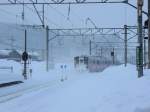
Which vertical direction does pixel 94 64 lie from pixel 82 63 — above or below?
below

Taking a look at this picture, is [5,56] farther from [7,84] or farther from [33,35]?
[7,84]

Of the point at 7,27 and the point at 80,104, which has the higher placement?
the point at 7,27

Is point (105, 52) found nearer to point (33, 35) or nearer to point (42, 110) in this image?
point (33, 35)

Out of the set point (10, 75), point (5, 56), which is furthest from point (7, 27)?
point (10, 75)

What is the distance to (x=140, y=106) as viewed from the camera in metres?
9.50

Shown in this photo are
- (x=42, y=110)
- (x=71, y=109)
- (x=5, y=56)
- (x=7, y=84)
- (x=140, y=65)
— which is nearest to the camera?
(x=71, y=109)

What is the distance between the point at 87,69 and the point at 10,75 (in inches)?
967

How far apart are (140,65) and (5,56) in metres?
71.1

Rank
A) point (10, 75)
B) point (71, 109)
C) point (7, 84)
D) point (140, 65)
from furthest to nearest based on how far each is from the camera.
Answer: point (10, 75) < point (7, 84) < point (140, 65) < point (71, 109)

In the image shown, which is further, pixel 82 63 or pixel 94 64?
pixel 94 64

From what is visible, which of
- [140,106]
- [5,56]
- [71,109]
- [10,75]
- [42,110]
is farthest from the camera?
[5,56]

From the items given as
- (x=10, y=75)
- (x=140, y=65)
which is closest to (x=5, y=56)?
(x=10, y=75)

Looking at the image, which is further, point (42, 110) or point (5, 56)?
point (5, 56)

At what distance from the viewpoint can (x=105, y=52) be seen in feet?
322
